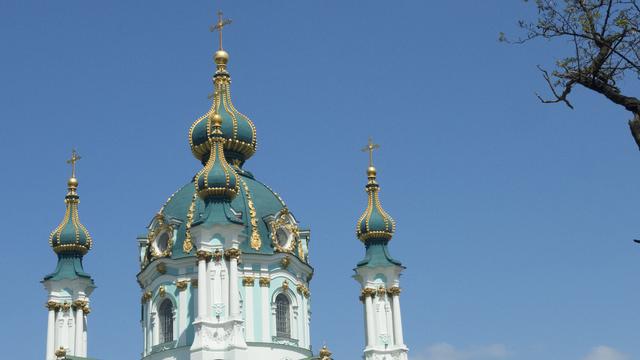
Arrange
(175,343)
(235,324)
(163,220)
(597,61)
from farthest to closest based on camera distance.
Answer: (163,220) < (175,343) < (235,324) < (597,61)

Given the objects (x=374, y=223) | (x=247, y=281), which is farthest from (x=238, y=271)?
(x=374, y=223)

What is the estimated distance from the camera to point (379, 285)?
37.3 m

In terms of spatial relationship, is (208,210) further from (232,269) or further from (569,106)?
(569,106)

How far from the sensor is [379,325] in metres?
36.8

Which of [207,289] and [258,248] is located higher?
[258,248]

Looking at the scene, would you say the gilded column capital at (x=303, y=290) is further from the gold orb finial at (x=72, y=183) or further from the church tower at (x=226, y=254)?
the gold orb finial at (x=72, y=183)

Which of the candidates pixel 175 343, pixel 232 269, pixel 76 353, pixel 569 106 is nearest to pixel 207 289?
pixel 232 269

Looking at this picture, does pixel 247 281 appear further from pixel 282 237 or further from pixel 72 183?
pixel 72 183

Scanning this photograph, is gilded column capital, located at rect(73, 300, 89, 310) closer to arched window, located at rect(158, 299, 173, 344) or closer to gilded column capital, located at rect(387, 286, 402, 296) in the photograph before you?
arched window, located at rect(158, 299, 173, 344)

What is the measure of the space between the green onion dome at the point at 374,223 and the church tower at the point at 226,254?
221 cm

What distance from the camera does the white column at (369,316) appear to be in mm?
36406

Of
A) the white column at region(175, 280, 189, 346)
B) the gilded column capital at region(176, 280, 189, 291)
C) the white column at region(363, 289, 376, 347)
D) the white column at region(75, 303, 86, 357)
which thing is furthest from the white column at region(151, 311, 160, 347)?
the white column at region(363, 289, 376, 347)

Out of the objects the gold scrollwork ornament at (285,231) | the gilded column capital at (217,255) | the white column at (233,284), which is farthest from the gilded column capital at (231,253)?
the gold scrollwork ornament at (285,231)

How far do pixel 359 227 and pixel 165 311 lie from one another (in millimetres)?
7652
